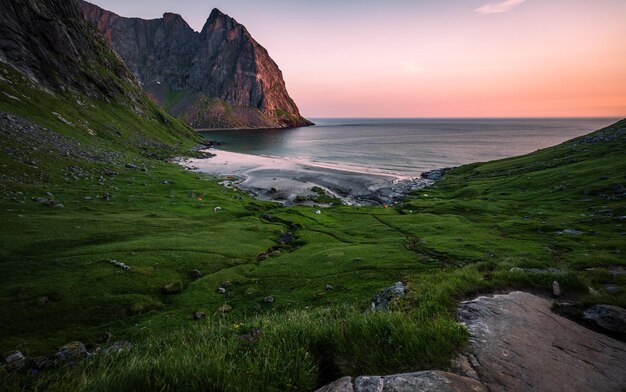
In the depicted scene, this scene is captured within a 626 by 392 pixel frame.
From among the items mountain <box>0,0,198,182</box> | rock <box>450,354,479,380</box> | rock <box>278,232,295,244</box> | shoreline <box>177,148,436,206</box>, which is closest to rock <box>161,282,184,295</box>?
rock <box>278,232,295,244</box>

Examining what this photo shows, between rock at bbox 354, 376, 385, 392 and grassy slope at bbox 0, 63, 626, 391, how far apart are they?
0.73 m

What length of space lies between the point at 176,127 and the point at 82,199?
14084 centimetres

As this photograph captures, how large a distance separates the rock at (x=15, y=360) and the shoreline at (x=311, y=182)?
55.5 m

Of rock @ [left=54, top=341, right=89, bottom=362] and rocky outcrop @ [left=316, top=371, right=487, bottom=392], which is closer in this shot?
rocky outcrop @ [left=316, top=371, right=487, bottom=392]

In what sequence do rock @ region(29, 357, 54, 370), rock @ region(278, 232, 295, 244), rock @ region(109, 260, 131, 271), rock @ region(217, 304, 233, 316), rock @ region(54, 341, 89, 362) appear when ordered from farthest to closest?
rock @ region(278, 232, 295, 244)
rock @ region(109, 260, 131, 271)
rock @ region(217, 304, 233, 316)
rock @ region(54, 341, 89, 362)
rock @ region(29, 357, 54, 370)

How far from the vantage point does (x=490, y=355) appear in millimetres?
6418

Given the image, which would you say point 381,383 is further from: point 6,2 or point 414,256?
point 6,2

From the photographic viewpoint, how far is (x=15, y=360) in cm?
1220

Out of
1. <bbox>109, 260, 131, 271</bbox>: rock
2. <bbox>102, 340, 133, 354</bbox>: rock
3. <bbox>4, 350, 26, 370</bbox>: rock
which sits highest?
<bbox>102, 340, 133, 354</bbox>: rock

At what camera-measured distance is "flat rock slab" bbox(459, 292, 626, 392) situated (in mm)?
5855

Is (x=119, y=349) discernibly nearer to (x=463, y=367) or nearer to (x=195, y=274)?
(x=463, y=367)

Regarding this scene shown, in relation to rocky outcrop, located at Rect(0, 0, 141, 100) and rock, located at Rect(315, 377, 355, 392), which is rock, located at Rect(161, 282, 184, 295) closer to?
rock, located at Rect(315, 377, 355, 392)

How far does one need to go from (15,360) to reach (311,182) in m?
78.4

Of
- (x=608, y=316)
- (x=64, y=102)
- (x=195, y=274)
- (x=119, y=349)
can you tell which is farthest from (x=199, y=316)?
(x=64, y=102)
